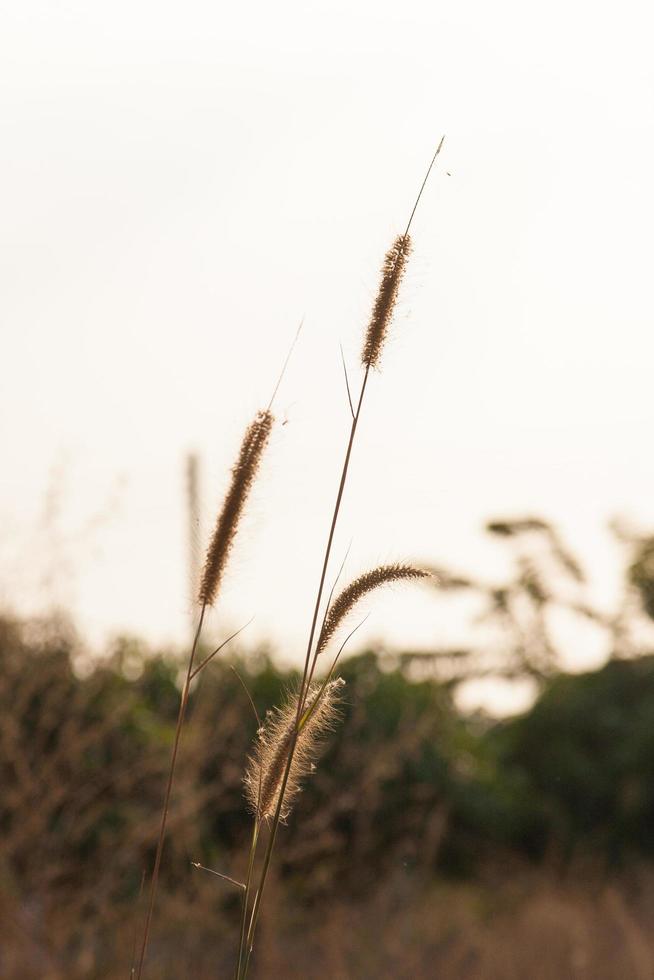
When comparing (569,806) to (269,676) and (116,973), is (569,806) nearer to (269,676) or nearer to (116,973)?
(269,676)

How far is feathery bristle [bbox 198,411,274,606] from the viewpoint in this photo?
1595 millimetres

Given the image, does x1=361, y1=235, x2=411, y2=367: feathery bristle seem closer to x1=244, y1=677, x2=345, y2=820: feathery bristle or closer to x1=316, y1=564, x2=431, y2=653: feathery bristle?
x1=316, y1=564, x2=431, y2=653: feathery bristle

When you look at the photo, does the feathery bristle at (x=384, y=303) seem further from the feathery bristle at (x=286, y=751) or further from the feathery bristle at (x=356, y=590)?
the feathery bristle at (x=286, y=751)

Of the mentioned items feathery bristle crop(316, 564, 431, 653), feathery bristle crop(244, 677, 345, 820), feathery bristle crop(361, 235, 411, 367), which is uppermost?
feathery bristle crop(361, 235, 411, 367)

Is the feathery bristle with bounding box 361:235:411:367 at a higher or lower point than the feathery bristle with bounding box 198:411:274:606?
higher

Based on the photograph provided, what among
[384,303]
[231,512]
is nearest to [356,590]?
[231,512]

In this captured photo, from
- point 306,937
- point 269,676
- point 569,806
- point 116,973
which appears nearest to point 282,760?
point 116,973

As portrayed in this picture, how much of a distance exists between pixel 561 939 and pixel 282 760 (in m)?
4.95

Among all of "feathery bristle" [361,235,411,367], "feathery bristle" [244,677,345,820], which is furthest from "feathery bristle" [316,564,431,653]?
"feathery bristle" [361,235,411,367]

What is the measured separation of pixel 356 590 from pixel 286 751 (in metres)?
0.22

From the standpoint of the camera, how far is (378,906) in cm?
644

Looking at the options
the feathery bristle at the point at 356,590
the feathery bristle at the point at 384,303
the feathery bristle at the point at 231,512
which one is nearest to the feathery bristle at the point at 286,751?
the feathery bristle at the point at 356,590

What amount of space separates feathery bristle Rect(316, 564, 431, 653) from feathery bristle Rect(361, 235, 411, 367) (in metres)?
0.27

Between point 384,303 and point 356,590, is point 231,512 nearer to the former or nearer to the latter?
point 356,590
